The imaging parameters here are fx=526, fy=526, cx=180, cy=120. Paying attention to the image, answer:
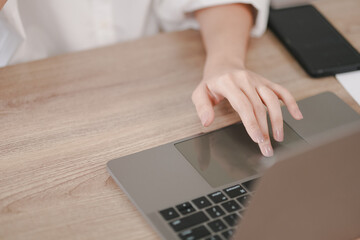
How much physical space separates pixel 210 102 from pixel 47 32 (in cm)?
48

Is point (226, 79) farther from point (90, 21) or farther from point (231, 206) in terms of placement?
point (90, 21)

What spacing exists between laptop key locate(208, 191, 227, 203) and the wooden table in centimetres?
8

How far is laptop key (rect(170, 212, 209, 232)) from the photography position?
60cm

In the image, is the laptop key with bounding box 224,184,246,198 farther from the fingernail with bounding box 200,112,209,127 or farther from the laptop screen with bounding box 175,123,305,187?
the fingernail with bounding box 200,112,209,127

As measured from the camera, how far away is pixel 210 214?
61 cm

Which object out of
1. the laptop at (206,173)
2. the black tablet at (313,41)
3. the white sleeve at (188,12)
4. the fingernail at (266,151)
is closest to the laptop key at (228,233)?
the laptop at (206,173)

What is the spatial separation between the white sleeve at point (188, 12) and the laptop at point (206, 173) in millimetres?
227

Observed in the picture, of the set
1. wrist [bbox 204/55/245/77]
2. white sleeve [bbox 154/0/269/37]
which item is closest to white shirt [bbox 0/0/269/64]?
white sleeve [bbox 154/0/269/37]

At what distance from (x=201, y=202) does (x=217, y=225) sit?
0.15 ft

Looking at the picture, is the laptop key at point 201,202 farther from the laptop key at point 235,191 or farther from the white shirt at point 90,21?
the white shirt at point 90,21

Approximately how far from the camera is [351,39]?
100cm

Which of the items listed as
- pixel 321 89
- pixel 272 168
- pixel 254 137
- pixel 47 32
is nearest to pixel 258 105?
pixel 254 137

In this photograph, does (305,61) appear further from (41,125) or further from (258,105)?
(41,125)

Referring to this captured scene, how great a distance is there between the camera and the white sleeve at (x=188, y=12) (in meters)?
0.98
